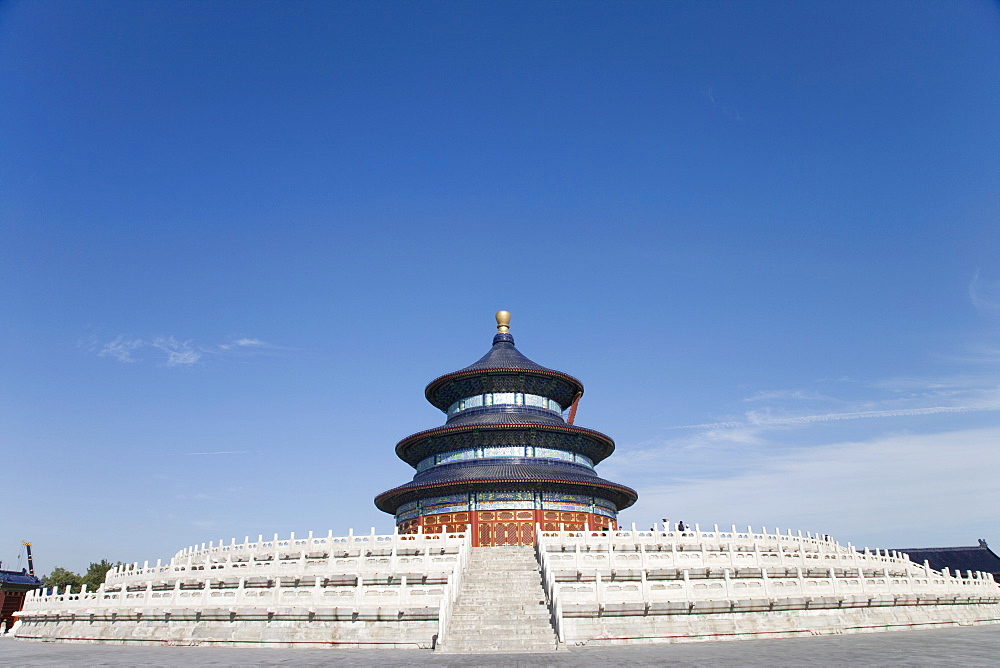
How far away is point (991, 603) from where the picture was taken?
2583 cm

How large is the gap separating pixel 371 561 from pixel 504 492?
1638 cm

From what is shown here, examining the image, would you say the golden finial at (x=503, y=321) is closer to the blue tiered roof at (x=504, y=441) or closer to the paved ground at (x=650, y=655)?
the blue tiered roof at (x=504, y=441)

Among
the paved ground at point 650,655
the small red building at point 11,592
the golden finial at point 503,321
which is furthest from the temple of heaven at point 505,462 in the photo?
the small red building at point 11,592

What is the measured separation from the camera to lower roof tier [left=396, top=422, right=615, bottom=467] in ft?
140

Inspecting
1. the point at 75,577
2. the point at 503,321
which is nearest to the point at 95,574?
the point at 75,577

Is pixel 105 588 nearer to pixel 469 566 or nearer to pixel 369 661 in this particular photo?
pixel 469 566

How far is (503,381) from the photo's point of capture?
46.8 meters

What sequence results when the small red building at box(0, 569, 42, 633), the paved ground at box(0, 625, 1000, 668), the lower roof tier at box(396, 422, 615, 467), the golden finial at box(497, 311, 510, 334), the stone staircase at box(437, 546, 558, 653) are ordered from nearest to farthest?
1. the paved ground at box(0, 625, 1000, 668)
2. the stone staircase at box(437, 546, 558, 653)
3. the lower roof tier at box(396, 422, 615, 467)
4. the small red building at box(0, 569, 42, 633)
5. the golden finial at box(497, 311, 510, 334)

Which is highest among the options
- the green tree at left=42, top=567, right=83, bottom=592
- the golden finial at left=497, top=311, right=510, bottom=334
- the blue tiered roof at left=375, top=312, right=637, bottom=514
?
the golden finial at left=497, top=311, right=510, bottom=334

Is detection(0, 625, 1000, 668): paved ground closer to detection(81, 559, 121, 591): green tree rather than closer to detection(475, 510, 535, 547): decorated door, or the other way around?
detection(475, 510, 535, 547): decorated door

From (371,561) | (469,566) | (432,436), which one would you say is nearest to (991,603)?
(469,566)

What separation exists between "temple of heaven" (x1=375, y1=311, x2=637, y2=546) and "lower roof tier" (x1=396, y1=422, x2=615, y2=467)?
65 mm

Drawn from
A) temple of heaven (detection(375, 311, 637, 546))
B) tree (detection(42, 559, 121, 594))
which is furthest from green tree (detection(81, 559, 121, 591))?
temple of heaven (detection(375, 311, 637, 546))

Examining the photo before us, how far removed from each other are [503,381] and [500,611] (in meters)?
27.7
